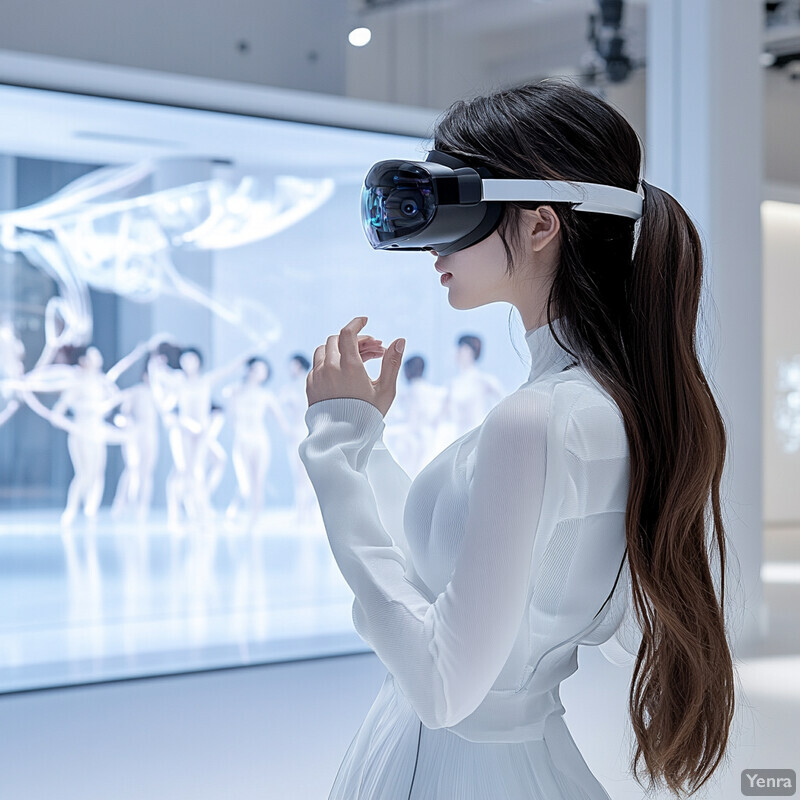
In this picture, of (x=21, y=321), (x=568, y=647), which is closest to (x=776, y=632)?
(x=21, y=321)

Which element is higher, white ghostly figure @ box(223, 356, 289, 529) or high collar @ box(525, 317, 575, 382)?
high collar @ box(525, 317, 575, 382)

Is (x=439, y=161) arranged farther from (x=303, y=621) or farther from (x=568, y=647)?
(x=303, y=621)

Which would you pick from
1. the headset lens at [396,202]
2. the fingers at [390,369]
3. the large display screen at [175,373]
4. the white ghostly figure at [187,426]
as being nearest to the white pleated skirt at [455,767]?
the fingers at [390,369]

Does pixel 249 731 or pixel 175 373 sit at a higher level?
pixel 175 373

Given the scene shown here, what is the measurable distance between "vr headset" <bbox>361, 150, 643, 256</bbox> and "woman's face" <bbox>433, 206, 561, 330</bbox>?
15 millimetres

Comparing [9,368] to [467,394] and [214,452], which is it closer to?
[214,452]

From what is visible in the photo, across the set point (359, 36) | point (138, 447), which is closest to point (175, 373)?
point (138, 447)

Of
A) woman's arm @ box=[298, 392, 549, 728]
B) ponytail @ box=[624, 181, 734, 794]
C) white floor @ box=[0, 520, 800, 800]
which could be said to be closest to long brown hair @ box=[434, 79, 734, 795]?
ponytail @ box=[624, 181, 734, 794]

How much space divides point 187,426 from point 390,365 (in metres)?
3.61

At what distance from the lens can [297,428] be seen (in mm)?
4785

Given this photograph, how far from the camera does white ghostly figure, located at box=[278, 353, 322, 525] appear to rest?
474 cm

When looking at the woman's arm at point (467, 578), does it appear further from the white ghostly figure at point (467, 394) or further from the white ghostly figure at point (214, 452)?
the white ghostly figure at point (467, 394)

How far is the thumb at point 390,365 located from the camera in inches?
41.5

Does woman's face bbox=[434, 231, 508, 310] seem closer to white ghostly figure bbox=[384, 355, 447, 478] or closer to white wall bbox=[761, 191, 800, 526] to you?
white ghostly figure bbox=[384, 355, 447, 478]
